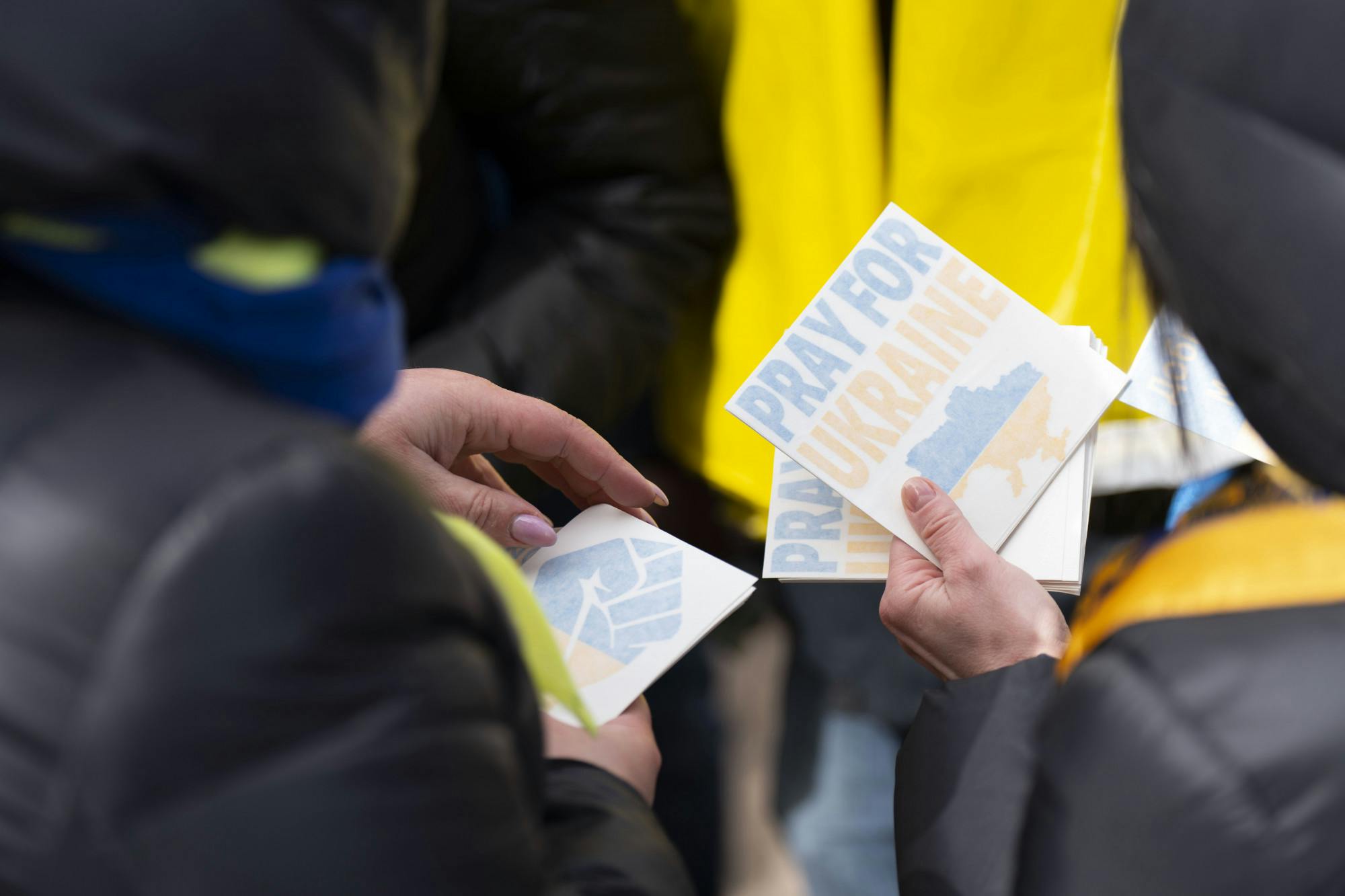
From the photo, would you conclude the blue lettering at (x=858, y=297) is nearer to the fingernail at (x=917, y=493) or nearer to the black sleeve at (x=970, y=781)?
the fingernail at (x=917, y=493)

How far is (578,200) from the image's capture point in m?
1.21

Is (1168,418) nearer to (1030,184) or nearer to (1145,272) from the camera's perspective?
(1030,184)

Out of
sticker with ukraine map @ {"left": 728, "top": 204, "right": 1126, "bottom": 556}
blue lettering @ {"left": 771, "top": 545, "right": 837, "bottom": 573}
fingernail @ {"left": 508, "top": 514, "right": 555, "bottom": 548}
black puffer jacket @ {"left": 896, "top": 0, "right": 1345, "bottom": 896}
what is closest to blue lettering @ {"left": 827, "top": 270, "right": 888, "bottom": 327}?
sticker with ukraine map @ {"left": 728, "top": 204, "right": 1126, "bottom": 556}

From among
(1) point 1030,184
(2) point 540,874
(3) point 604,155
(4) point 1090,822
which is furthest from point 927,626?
(3) point 604,155

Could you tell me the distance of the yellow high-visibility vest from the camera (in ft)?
3.32

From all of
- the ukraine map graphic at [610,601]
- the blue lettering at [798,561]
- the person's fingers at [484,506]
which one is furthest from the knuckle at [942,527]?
the person's fingers at [484,506]

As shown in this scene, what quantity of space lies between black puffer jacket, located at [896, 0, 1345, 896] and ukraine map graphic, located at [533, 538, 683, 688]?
409 millimetres

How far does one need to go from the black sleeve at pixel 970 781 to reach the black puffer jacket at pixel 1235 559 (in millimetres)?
95

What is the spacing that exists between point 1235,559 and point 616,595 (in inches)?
20.6

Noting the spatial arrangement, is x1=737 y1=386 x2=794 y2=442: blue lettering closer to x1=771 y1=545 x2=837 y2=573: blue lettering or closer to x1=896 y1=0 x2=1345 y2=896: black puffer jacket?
x1=771 y1=545 x2=837 y2=573: blue lettering

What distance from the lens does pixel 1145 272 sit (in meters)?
0.48

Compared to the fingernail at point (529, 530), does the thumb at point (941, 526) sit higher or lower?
higher

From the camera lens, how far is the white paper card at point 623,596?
818 mm

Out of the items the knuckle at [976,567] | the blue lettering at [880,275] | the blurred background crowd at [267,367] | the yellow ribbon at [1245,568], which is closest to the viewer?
the blurred background crowd at [267,367]
